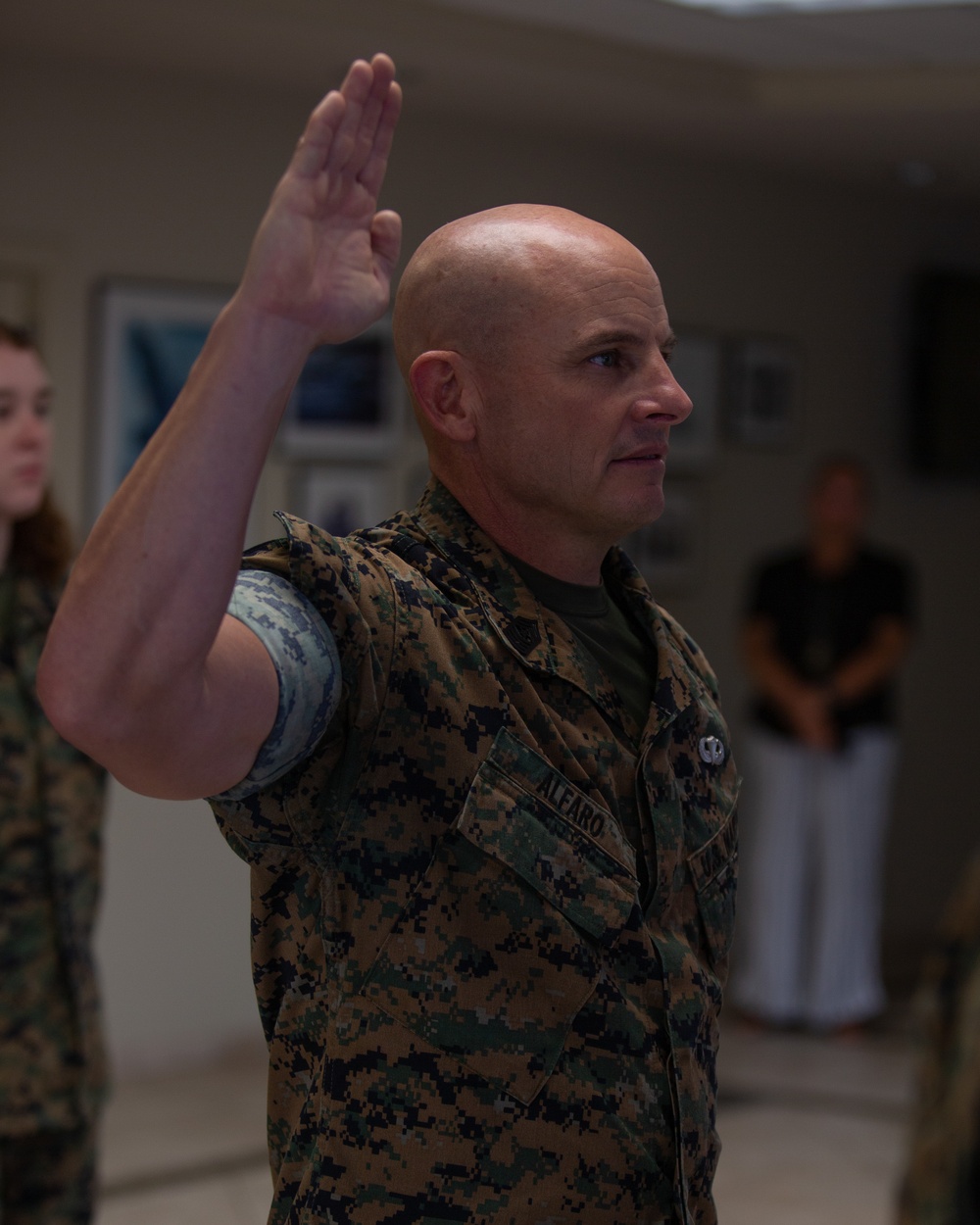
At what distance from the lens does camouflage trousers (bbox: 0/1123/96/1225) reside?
2375 mm

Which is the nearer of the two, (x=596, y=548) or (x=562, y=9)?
(x=596, y=548)

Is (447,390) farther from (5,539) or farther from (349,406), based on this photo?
(349,406)

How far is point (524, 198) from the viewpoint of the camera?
16.6ft

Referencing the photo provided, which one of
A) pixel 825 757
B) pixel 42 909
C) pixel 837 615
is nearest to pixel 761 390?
pixel 837 615

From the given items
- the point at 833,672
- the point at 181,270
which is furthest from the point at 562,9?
the point at 833,672

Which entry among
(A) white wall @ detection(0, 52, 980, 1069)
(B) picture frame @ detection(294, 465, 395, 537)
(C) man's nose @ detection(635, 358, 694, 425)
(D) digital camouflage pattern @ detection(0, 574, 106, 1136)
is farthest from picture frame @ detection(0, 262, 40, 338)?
(C) man's nose @ detection(635, 358, 694, 425)

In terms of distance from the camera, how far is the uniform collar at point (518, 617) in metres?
1.31

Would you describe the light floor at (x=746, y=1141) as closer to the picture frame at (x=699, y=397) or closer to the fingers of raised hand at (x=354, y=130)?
the picture frame at (x=699, y=397)

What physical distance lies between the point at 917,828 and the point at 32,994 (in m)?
4.54

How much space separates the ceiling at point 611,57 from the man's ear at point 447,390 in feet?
8.94

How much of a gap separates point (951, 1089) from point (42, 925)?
1.83 meters

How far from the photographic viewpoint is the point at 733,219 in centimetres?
557

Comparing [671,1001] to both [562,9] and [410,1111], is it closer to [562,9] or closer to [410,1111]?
[410,1111]

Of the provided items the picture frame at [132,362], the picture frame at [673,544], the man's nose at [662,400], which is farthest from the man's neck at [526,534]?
the picture frame at [673,544]
